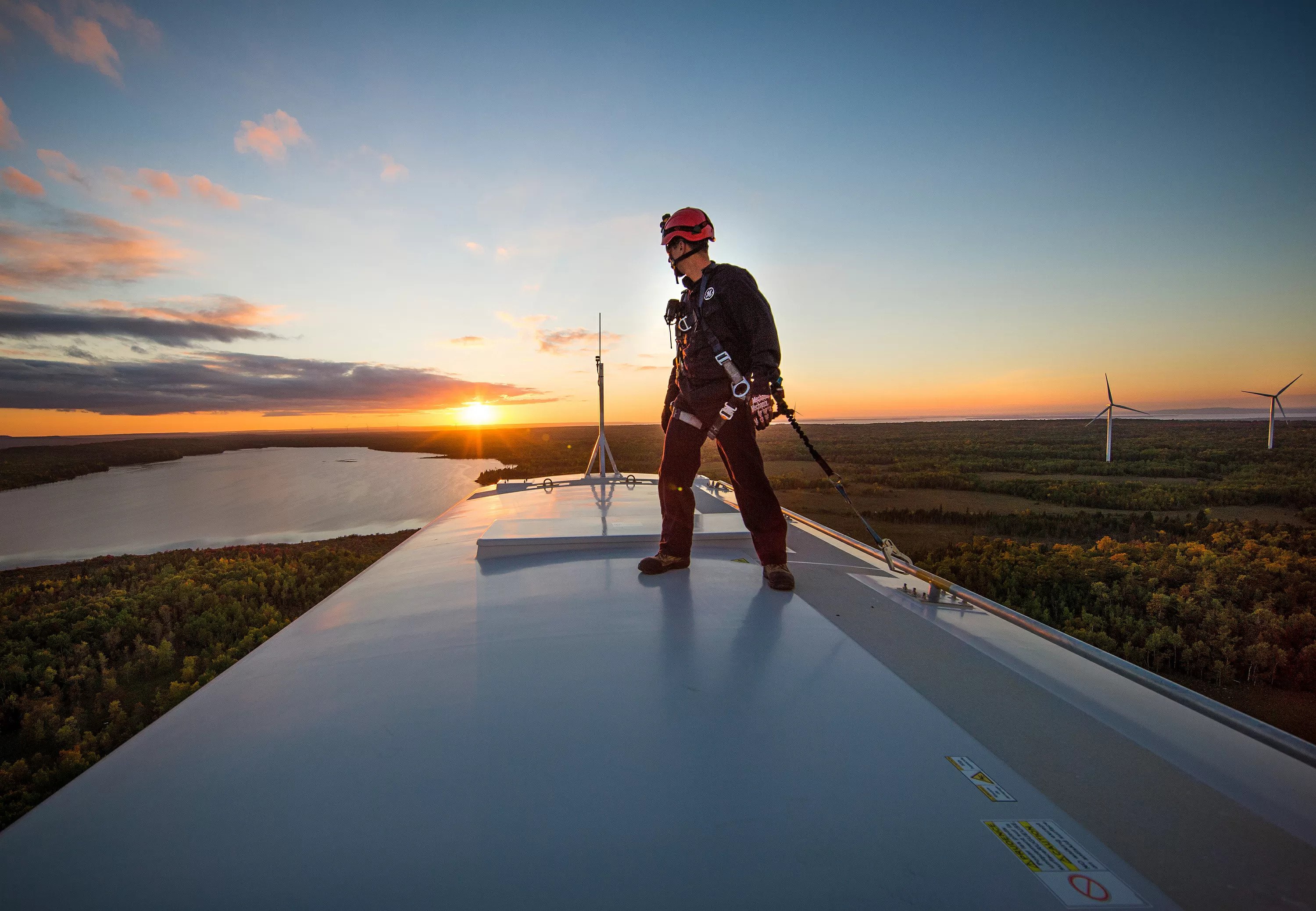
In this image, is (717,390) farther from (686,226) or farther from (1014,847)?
(1014,847)

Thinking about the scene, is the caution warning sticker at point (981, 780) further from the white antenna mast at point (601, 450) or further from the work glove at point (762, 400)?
the white antenna mast at point (601, 450)

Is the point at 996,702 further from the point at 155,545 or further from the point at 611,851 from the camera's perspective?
the point at 155,545

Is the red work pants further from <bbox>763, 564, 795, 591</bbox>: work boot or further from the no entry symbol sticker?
the no entry symbol sticker

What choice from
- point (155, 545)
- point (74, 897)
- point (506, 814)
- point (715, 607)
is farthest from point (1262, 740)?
point (155, 545)

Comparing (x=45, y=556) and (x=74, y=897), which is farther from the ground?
(x=74, y=897)

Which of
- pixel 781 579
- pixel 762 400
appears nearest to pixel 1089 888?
pixel 781 579
